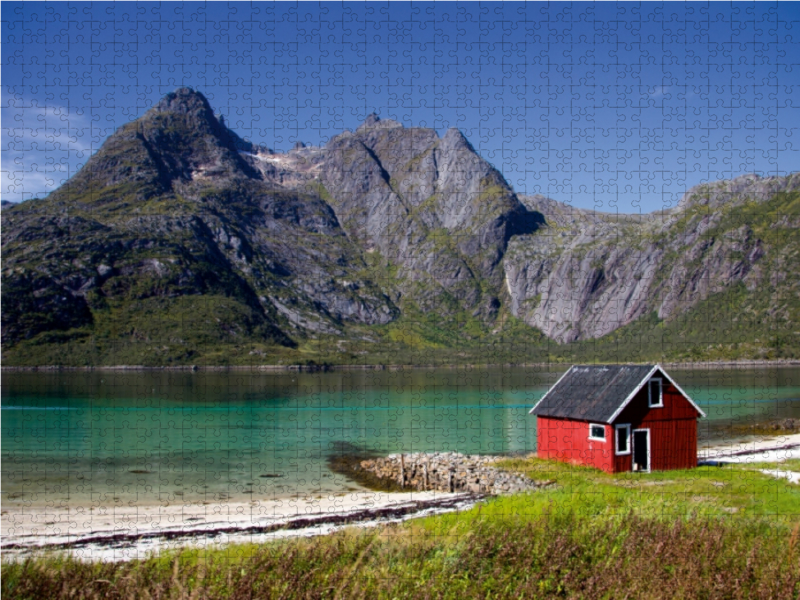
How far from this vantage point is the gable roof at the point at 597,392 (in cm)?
2595

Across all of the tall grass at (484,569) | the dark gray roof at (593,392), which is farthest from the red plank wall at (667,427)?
the tall grass at (484,569)

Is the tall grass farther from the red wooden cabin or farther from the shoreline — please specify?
the shoreline

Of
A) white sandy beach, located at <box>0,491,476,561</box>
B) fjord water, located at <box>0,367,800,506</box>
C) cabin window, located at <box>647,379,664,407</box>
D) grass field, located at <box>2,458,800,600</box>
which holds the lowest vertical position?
fjord water, located at <box>0,367,800,506</box>

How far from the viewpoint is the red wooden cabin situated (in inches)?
1019

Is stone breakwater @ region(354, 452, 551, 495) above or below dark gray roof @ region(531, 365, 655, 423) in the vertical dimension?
below

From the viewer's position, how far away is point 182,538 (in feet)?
71.5

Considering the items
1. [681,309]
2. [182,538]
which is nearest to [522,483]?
[182,538]

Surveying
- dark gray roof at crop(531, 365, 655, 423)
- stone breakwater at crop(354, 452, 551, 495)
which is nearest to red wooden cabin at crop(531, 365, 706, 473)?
dark gray roof at crop(531, 365, 655, 423)

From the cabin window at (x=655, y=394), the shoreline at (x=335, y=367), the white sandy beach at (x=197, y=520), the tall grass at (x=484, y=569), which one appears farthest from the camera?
the shoreline at (x=335, y=367)

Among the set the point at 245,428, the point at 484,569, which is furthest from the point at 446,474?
the point at 245,428

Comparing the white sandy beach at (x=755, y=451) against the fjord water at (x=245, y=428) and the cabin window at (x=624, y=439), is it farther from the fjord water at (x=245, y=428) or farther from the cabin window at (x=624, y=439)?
the cabin window at (x=624, y=439)

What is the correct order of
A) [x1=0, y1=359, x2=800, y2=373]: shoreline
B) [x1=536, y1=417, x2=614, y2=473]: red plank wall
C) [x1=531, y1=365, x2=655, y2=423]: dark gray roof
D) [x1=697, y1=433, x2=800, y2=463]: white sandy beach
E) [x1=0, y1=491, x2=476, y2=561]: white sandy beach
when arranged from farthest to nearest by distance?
[x1=0, y1=359, x2=800, y2=373]: shoreline → [x1=697, y1=433, x2=800, y2=463]: white sandy beach → [x1=531, y1=365, x2=655, y2=423]: dark gray roof → [x1=536, y1=417, x2=614, y2=473]: red plank wall → [x1=0, y1=491, x2=476, y2=561]: white sandy beach

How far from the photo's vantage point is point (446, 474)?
32.9 meters

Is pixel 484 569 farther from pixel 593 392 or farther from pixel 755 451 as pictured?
pixel 755 451
